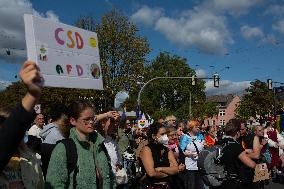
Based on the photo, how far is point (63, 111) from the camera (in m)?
4.41

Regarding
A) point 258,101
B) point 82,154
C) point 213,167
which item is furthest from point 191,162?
point 258,101

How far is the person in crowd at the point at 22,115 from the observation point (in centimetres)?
169

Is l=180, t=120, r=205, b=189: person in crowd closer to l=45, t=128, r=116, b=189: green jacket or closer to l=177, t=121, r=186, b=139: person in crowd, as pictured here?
l=177, t=121, r=186, b=139: person in crowd

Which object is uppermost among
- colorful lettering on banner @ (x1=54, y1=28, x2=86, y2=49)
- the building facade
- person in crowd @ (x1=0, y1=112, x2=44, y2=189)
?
colorful lettering on banner @ (x1=54, y1=28, x2=86, y2=49)

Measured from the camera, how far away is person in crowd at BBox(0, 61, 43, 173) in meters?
1.69

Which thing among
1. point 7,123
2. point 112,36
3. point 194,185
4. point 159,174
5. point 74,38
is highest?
point 112,36

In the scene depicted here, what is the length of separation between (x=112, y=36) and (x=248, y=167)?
25.5m

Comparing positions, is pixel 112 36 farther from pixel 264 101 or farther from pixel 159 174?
pixel 264 101

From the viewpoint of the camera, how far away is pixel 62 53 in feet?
15.9

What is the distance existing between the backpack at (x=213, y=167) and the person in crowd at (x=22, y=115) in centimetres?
436

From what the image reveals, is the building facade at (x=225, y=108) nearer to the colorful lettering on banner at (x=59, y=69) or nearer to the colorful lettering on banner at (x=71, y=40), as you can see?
the colorful lettering on banner at (x=71, y=40)

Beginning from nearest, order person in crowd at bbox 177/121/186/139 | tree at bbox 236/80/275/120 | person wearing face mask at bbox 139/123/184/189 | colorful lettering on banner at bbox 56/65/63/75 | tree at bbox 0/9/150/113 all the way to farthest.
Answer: colorful lettering on banner at bbox 56/65/63/75, person wearing face mask at bbox 139/123/184/189, person in crowd at bbox 177/121/186/139, tree at bbox 0/9/150/113, tree at bbox 236/80/275/120

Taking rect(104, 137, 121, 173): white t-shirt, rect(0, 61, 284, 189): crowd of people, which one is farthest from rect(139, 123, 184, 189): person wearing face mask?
rect(104, 137, 121, 173): white t-shirt

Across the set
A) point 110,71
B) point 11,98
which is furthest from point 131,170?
point 11,98
